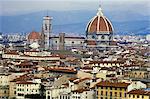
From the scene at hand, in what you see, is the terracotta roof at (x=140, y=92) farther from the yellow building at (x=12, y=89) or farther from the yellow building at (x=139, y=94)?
the yellow building at (x=12, y=89)

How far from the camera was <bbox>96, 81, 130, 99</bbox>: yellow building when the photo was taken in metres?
27.8

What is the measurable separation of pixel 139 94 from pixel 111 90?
2.50 m

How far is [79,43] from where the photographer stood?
93.2 m

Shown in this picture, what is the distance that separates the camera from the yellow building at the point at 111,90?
2778 cm

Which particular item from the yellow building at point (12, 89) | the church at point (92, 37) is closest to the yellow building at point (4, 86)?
the yellow building at point (12, 89)

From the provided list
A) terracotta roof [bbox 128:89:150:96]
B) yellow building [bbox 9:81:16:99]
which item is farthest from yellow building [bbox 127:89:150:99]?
yellow building [bbox 9:81:16:99]

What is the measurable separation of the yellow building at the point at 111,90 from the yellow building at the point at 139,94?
1012 mm

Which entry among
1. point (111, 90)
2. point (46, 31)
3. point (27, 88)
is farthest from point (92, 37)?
point (111, 90)

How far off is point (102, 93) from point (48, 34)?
2345 inches

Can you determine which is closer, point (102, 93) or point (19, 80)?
point (102, 93)

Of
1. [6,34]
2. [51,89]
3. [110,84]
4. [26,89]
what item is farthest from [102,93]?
[6,34]

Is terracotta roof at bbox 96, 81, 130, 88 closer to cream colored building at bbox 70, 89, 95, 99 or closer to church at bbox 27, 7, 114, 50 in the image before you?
cream colored building at bbox 70, 89, 95, 99

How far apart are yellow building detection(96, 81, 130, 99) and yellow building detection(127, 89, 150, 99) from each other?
101 cm

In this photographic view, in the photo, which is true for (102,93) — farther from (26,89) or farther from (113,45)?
(113,45)
